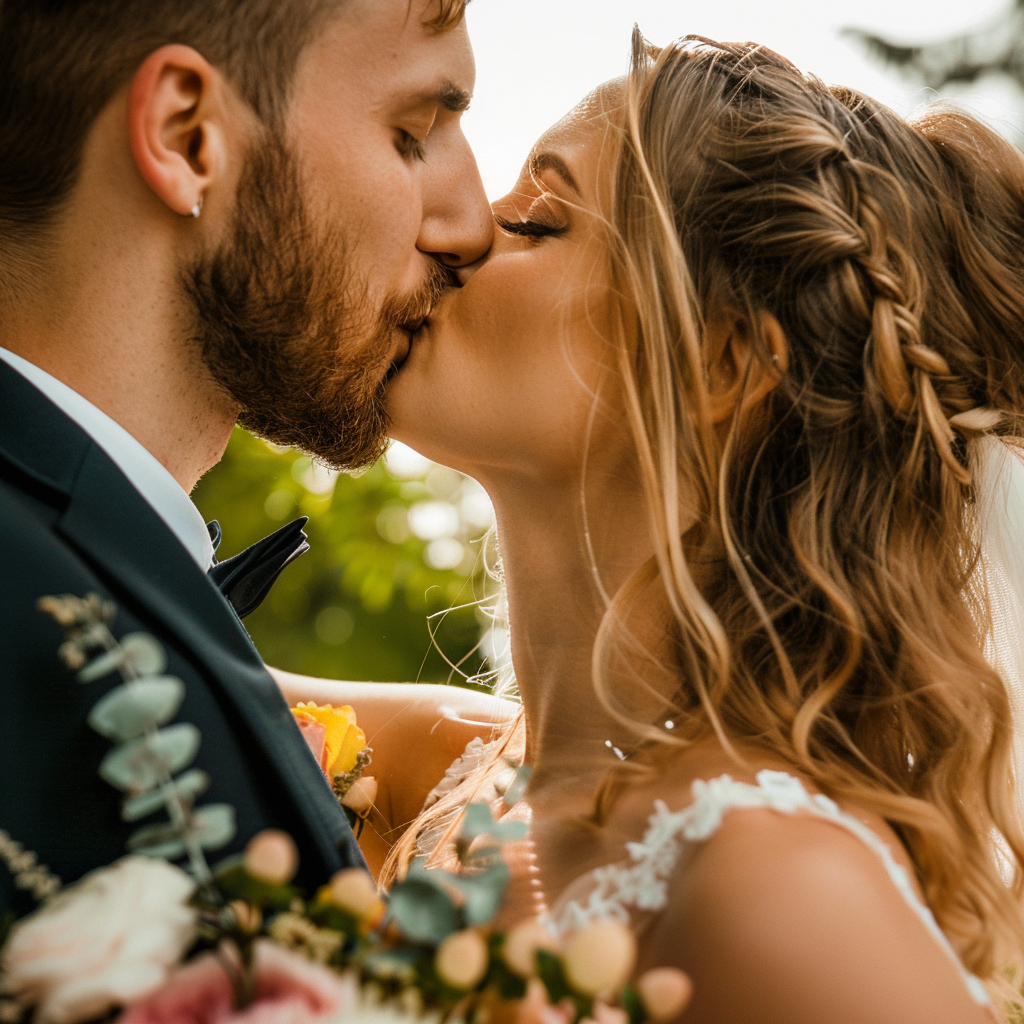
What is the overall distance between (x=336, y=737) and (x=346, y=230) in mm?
1323

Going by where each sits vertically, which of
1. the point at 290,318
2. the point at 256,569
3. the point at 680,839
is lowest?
the point at 680,839

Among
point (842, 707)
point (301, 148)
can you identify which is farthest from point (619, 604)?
point (301, 148)

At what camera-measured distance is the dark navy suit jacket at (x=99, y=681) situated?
61.0 inches

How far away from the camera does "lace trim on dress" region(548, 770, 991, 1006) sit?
179cm

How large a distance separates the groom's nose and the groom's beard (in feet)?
0.25

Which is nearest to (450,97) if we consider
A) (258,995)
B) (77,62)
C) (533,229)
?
(533,229)

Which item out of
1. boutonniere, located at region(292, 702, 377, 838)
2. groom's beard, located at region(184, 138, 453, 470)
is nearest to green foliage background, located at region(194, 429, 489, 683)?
boutonniere, located at region(292, 702, 377, 838)

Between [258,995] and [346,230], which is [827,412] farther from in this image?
[258,995]

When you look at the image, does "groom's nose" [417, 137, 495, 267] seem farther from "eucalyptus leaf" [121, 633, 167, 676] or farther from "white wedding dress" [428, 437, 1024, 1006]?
"eucalyptus leaf" [121, 633, 167, 676]

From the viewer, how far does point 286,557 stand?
107 inches

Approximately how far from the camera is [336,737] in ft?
8.83

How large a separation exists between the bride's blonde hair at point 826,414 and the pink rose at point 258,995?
128 centimetres

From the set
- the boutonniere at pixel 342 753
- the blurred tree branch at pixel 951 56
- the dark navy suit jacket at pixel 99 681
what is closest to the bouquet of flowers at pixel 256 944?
the dark navy suit jacket at pixel 99 681

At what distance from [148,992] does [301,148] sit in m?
1.91
